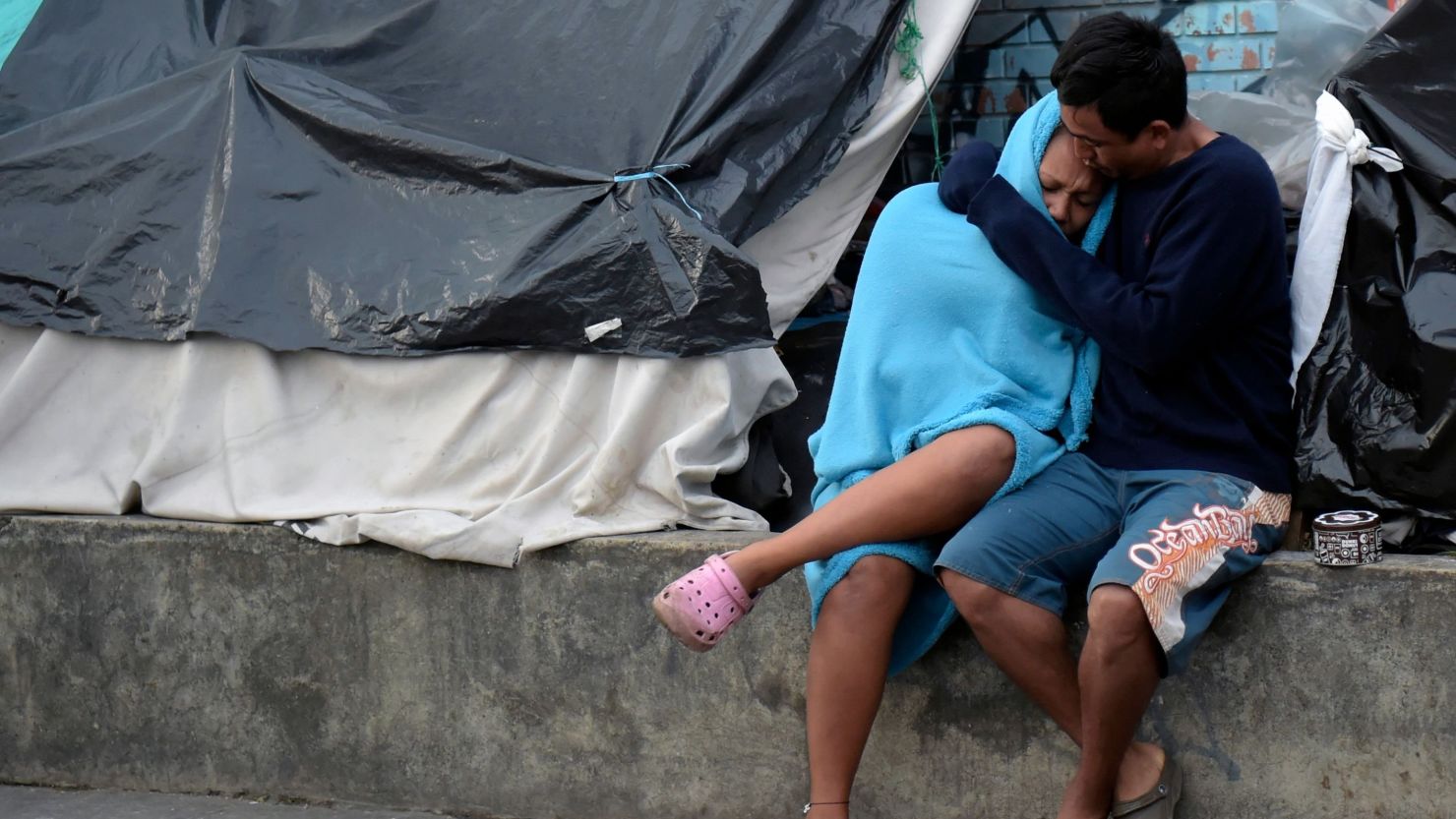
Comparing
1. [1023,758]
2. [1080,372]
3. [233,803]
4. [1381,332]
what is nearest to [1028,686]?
[1023,758]

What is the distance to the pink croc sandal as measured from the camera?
2.85m

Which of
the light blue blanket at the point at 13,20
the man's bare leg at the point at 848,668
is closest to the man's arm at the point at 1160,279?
the man's bare leg at the point at 848,668

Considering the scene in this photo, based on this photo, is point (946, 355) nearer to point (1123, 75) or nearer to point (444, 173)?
point (1123, 75)

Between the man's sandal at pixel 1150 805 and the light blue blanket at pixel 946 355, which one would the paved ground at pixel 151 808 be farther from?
the man's sandal at pixel 1150 805

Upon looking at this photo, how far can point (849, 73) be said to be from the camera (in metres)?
3.82

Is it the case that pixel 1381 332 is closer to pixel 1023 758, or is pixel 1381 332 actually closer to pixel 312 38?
pixel 1023 758

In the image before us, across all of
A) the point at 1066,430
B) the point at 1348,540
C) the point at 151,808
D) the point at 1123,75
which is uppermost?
the point at 1123,75

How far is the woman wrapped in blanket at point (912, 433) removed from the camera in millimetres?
2871

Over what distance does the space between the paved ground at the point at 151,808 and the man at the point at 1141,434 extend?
5.19ft

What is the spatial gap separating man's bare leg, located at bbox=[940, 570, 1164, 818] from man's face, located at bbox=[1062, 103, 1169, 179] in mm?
798

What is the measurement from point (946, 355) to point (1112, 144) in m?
0.50

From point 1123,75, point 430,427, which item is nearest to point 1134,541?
point 1123,75

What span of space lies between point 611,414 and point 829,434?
0.63m

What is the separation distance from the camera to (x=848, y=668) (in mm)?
2881
